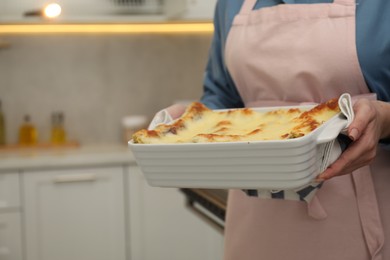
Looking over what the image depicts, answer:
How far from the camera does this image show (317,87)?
0.99 meters

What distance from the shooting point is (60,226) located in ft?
8.39

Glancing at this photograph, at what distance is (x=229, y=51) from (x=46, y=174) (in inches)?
62.3

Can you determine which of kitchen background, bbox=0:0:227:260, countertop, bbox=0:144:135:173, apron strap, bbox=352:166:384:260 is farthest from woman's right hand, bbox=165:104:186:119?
countertop, bbox=0:144:135:173

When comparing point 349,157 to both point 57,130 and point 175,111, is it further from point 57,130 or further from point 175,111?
point 57,130

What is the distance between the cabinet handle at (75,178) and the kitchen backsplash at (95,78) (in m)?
0.55

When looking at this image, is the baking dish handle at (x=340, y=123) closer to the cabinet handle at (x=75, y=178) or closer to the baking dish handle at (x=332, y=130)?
the baking dish handle at (x=332, y=130)

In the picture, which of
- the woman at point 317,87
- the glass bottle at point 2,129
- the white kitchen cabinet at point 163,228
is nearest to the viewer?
the woman at point 317,87

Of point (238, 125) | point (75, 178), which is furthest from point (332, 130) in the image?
point (75, 178)

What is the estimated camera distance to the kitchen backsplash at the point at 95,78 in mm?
2994

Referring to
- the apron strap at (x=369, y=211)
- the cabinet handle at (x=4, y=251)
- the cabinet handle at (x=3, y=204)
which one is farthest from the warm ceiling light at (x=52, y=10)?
the apron strap at (x=369, y=211)

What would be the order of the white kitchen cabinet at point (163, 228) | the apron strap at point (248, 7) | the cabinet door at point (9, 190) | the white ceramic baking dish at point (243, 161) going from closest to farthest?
the white ceramic baking dish at point (243, 161) → the apron strap at point (248, 7) → the cabinet door at point (9, 190) → the white kitchen cabinet at point (163, 228)

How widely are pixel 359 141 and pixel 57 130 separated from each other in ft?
7.68

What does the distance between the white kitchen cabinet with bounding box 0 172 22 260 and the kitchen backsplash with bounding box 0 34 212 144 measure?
55 cm

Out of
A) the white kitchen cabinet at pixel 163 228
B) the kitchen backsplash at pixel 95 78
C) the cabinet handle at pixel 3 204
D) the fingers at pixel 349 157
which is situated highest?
the fingers at pixel 349 157
